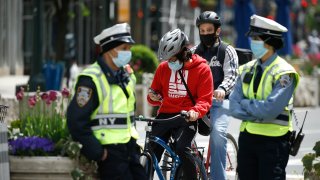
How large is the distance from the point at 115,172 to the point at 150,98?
244cm

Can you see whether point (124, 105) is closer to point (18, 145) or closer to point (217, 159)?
point (18, 145)

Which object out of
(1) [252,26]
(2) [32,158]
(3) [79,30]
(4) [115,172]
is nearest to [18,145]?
(2) [32,158]

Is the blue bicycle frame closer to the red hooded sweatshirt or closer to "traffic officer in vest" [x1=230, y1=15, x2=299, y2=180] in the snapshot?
the red hooded sweatshirt

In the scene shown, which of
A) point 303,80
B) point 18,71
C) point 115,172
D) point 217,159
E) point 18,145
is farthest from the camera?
point 18,71

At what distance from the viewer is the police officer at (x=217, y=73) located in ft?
31.1

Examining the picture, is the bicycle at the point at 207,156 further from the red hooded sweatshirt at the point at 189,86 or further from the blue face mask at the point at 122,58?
the blue face mask at the point at 122,58

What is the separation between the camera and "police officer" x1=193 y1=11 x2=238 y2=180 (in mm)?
9484

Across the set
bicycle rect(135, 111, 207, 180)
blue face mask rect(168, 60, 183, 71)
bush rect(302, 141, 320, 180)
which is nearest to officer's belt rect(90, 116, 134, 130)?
bicycle rect(135, 111, 207, 180)

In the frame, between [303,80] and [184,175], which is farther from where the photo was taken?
[303,80]

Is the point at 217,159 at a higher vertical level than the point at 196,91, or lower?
lower

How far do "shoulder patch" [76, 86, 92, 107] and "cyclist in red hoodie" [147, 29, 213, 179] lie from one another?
2106 mm

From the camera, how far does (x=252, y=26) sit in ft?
24.8

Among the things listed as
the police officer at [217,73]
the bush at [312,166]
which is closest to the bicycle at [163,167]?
the police officer at [217,73]

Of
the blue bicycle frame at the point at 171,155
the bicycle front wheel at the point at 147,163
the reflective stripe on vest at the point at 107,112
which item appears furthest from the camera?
the blue bicycle frame at the point at 171,155
